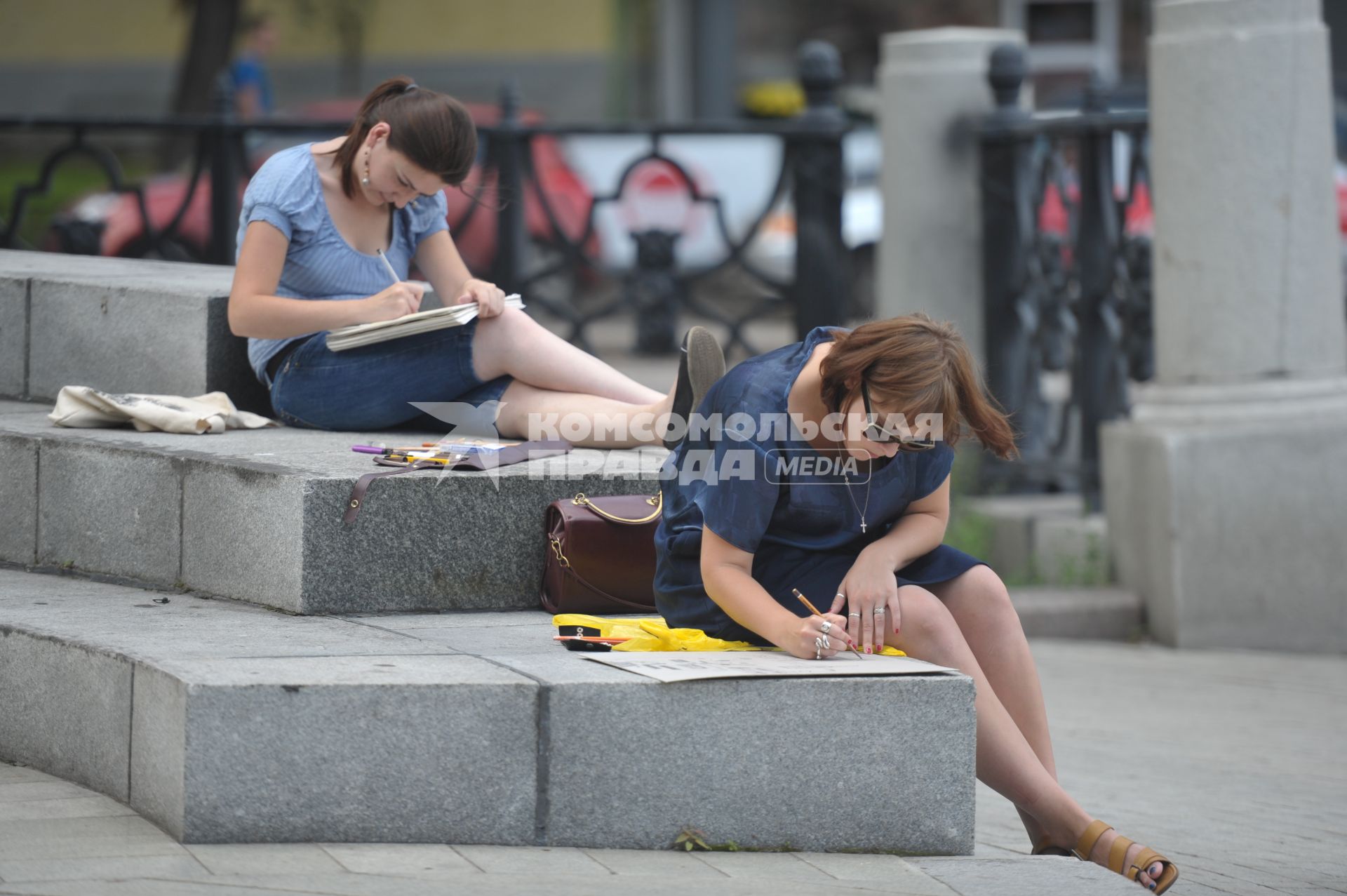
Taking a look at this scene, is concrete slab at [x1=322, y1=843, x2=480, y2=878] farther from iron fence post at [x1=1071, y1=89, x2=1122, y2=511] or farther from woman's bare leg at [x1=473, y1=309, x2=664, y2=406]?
iron fence post at [x1=1071, y1=89, x2=1122, y2=511]

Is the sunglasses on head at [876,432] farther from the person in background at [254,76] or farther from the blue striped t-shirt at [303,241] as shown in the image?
the person in background at [254,76]

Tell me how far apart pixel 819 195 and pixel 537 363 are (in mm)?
4067

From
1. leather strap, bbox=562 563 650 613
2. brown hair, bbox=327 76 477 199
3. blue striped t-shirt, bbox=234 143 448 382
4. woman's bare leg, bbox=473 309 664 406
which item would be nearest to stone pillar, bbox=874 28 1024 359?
woman's bare leg, bbox=473 309 664 406

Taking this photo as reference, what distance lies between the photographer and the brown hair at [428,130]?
474 centimetres

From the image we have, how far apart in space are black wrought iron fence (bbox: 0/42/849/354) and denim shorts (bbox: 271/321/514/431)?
3450 millimetres

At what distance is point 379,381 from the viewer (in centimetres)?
483

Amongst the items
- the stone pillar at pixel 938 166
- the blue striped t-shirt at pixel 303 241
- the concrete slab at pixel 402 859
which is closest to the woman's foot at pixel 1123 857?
the concrete slab at pixel 402 859

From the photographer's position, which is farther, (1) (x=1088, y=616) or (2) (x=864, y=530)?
(1) (x=1088, y=616)

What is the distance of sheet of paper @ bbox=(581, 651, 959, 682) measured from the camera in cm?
335

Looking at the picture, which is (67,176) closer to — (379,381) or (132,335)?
(132,335)

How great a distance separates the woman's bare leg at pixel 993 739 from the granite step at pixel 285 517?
1.06 metres

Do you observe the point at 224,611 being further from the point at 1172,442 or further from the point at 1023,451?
the point at 1023,451

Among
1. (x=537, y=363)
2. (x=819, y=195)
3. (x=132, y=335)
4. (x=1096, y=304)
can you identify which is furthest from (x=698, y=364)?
(x=819, y=195)

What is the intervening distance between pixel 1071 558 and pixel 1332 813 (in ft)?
8.75
